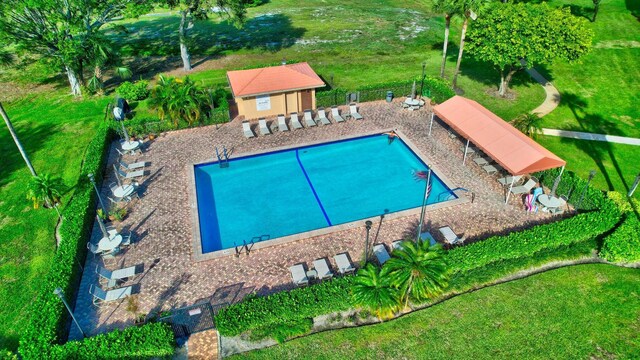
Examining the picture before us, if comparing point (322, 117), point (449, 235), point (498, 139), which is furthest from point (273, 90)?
point (449, 235)

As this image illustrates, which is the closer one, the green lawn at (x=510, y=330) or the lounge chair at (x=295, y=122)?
the green lawn at (x=510, y=330)

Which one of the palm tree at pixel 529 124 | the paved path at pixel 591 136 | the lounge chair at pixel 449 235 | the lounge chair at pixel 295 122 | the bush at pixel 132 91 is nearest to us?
the lounge chair at pixel 449 235

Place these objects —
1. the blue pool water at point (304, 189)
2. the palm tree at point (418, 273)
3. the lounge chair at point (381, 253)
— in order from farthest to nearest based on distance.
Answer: the blue pool water at point (304, 189), the lounge chair at point (381, 253), the palm tree at point (418, 273)

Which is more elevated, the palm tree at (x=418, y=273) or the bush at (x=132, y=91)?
the bush at (x=132, y=91)

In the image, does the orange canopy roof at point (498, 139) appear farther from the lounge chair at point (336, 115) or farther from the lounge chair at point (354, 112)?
the lounge chair at point (336, 115)

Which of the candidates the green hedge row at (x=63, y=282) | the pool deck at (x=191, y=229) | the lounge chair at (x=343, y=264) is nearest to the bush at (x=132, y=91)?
the pool deck at (x=191, y=229)
